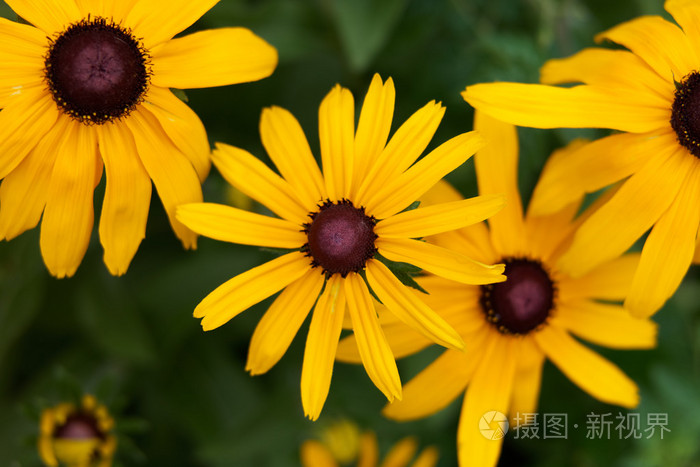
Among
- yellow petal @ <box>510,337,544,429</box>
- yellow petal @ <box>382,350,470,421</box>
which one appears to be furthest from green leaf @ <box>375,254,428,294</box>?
yellow petal @ <box>510,337,544,429</box>

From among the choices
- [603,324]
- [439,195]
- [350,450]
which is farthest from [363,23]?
[350,450]

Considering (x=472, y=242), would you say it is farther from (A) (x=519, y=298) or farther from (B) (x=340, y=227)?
(B) (x=340, y=227)


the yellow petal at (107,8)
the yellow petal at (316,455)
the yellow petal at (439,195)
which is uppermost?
the yellow petal at (107,8)

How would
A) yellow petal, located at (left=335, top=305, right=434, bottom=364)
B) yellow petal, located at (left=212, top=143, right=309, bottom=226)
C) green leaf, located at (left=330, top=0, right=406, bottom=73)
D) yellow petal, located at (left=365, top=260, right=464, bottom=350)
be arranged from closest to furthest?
1. yellow petal, located at (left=365, top=260, right=464, bottom=350)
2. yellow petal, located at (left=212, top=143, right=309, bottom=226)
3. yellow petal, located at (left=335, top=305, right=434, bottom=364)
4. green leaf, located at (left=330, top=0, right=406, bottom=73)

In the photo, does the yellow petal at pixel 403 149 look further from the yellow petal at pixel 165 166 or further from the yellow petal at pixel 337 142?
the yellow petal at pixel 165 166

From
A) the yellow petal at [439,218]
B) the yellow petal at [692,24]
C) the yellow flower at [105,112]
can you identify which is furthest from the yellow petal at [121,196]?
the yellow petal at [692,24]

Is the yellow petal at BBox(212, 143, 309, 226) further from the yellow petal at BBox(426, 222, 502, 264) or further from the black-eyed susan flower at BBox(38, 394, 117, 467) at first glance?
the black-eyed susan flower at BBox(38, 394, 117, 467)

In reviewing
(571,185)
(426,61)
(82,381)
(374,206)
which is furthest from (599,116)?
(82,381)
